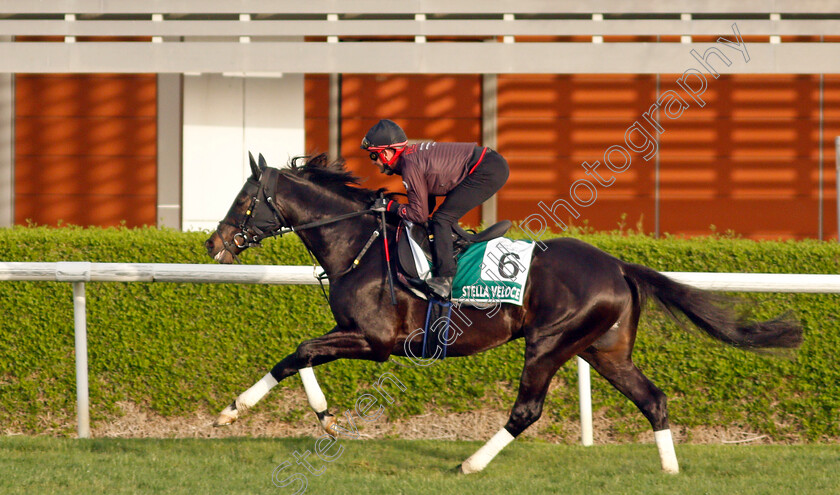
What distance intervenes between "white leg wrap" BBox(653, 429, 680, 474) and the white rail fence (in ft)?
2.57

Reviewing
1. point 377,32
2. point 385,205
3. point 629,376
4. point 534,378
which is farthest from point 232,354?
point 377,32

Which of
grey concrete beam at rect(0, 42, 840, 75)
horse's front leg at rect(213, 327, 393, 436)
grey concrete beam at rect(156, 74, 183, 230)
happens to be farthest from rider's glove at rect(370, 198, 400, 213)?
grey concrete beam at rect(156, 74, 183, 230)

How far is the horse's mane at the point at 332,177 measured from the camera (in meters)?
4.58

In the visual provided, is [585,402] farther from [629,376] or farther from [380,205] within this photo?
[380,205]

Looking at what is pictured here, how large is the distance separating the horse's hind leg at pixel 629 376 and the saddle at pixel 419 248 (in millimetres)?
826

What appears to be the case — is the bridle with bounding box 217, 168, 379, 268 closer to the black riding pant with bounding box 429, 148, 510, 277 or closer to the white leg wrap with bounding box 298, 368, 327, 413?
the black riding pant with bounding box 429, 148, 510, 277

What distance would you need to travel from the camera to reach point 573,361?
5.48 meters

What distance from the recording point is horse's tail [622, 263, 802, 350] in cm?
438

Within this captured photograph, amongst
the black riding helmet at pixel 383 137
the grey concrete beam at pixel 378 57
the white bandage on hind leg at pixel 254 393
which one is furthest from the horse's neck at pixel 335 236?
the grey concrete beam at pixel 378 57

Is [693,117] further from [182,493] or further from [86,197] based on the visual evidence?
[182,493]

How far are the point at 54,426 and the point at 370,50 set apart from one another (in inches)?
178

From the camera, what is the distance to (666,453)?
4281 mm

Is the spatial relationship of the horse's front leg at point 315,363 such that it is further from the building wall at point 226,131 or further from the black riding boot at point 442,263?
the building wall at point 226,131

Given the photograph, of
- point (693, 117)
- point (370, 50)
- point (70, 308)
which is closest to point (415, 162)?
point (70, 308)
